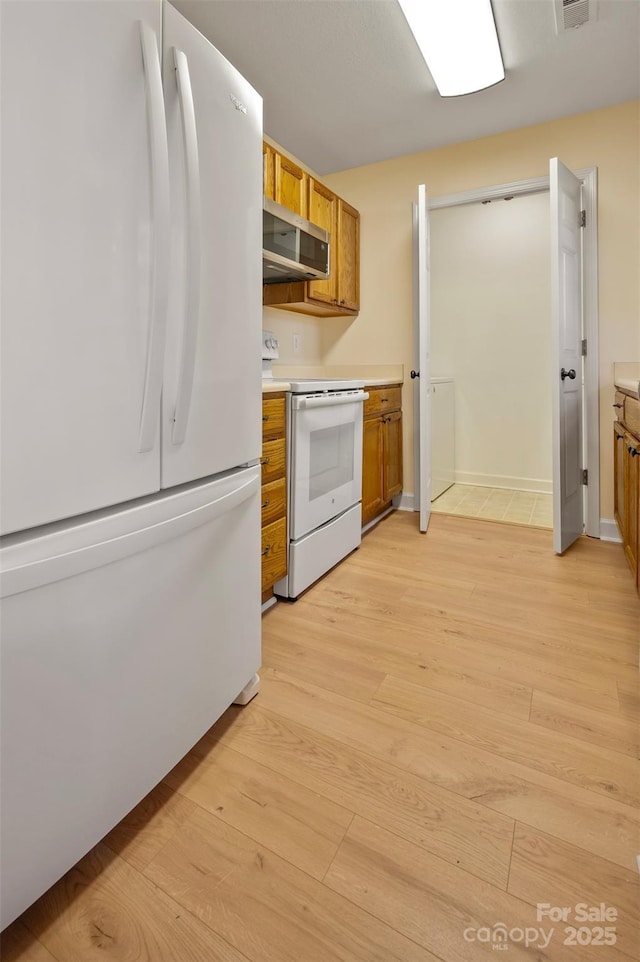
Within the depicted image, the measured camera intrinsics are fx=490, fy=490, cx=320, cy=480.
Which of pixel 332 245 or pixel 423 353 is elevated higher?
pixel 332 245

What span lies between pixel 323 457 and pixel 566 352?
146 centimetres

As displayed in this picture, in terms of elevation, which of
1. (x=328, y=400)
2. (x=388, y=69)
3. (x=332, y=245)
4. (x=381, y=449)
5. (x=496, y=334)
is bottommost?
(x=381, y=449)

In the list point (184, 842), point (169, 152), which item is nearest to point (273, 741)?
point (184, 842)

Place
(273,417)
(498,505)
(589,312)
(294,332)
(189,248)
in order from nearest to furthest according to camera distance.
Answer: (189,248), (273,417), (589,312), (294,332), (498,505)

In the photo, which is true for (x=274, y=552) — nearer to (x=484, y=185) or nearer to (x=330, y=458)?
(x=330, y=458)

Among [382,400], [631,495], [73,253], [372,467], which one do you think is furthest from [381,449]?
[73,253]

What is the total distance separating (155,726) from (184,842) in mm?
247

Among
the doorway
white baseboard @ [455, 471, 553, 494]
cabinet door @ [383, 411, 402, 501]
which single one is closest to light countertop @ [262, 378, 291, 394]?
cabinet door @ [383, 411, 402, 501]

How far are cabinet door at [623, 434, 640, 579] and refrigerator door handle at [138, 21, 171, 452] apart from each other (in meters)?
1.80

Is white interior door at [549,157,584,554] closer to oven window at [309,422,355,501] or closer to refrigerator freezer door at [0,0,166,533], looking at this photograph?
oven window at [309,422,355,501]

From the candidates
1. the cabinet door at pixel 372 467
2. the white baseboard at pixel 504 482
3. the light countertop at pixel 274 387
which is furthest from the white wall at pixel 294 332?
the white baseboard at pixel 504 482

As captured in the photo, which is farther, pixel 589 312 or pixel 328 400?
pixel 589 312

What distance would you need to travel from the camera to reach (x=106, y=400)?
0.83m

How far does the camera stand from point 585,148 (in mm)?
2768
